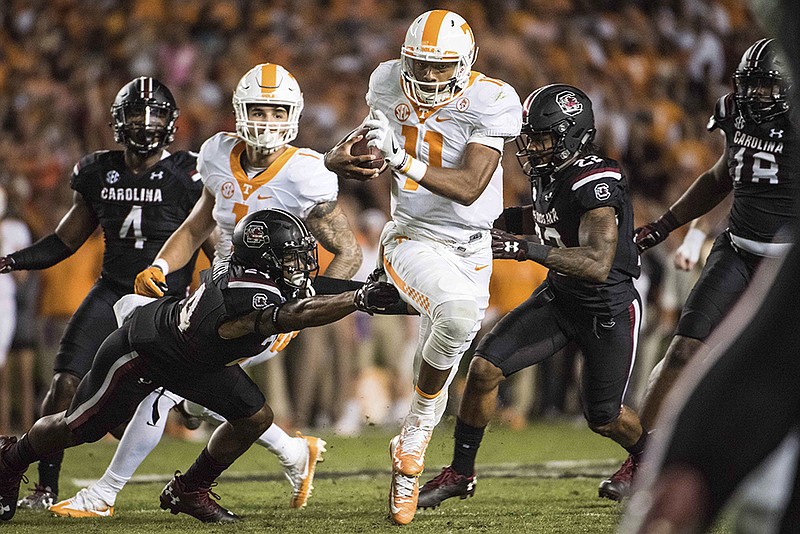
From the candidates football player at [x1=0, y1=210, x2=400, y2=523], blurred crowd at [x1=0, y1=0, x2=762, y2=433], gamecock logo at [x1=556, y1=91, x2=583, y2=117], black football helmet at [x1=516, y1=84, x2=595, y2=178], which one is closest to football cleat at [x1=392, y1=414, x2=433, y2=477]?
football player at [x1=0, y1=210, x2=400, y2=523]

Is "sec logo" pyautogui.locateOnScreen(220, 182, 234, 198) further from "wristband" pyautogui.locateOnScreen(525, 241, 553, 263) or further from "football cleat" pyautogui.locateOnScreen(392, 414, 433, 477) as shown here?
"wristband" pyautogui.locateOnScreen(525, 241, 553, 263)

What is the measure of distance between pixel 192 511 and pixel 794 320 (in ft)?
10.6

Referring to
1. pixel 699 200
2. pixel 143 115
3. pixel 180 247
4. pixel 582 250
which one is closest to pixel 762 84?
pixel 699 200

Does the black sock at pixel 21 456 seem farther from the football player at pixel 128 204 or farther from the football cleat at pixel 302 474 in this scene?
the football cleat at pixel 302 474

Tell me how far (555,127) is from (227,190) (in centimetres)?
143

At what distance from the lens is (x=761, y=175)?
15.7 ft

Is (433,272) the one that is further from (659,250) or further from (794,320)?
(659,250)

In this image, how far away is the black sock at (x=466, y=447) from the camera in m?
4.68

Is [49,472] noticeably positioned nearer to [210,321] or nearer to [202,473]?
[202,473]

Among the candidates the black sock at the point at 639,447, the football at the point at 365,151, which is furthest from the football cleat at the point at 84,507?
the black sock at the point at 639,447

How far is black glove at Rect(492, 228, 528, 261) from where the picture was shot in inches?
165

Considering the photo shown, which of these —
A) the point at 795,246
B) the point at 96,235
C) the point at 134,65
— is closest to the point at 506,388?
the point at 96,235

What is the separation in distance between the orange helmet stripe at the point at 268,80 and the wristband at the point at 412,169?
1.09m

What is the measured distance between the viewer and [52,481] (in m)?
5.04
